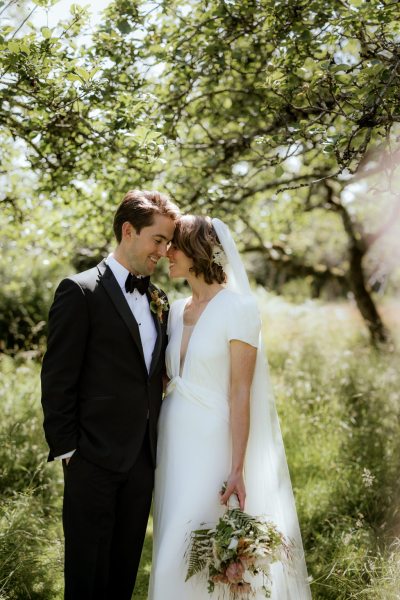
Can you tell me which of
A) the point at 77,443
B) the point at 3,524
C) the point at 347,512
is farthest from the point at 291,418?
the point at 77,443

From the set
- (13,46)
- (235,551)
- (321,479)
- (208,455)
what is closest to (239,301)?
(208,455)

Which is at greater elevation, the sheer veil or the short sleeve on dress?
the short sleeve on dress

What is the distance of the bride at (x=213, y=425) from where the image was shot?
2.91m

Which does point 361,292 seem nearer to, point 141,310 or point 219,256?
point 219,256

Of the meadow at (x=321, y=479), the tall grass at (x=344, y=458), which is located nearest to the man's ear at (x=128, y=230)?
the meadow at (x=321, y=479)

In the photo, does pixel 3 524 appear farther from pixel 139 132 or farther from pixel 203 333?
pixel 139 132

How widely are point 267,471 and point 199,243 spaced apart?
1382mm

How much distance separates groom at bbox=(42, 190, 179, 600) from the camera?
9.08 ft

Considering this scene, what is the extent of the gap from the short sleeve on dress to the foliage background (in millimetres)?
706

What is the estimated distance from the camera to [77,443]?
2.80 metres

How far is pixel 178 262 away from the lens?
327 centimetres

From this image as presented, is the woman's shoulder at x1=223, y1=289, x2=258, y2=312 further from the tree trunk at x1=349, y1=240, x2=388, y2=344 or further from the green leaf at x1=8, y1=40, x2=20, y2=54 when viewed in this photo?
the tree trunk at x1=349, y1=240, x2=388, y2=344

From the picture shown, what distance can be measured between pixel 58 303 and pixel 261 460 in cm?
146

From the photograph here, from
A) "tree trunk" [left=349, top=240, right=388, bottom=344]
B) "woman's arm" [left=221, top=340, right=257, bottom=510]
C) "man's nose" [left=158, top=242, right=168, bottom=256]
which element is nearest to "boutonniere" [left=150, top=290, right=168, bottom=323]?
"man's nose" [left=158, top=242, right=168, bottom=256]
